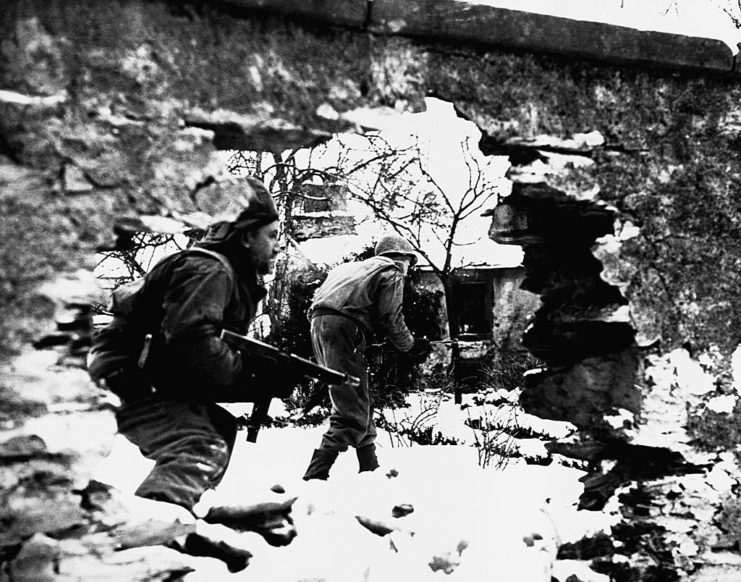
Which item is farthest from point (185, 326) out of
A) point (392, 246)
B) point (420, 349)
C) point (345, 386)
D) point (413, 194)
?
point (413, 194)

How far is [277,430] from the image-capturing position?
8.61 meters

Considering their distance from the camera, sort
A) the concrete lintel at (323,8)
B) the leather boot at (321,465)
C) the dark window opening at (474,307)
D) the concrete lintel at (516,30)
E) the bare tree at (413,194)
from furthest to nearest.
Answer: the dark window opening at (474,307) → the bare tree at (413,194) → the leather boot at (321,465) → the concrete lintel at (516,30) → the concrete lintel at (323,8)

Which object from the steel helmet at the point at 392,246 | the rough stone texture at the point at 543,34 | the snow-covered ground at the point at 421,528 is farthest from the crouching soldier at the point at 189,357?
the steel helmet at the point at 392,246

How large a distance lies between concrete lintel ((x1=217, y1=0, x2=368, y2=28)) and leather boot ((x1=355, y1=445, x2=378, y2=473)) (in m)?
3.31

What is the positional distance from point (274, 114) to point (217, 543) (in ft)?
5.17

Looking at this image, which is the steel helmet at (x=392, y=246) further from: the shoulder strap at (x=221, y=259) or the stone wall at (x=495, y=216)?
the shoulder strap at (x=221, y=259)

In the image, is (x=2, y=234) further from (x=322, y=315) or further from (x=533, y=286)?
(x=322, y=315)

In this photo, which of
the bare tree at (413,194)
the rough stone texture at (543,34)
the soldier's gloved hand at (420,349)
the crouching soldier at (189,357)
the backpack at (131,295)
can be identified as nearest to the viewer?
the rough stone texture at (543,34)

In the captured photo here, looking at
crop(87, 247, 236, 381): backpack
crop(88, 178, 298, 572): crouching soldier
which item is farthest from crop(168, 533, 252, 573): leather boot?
crop(87, 247, 236, 381): backpack

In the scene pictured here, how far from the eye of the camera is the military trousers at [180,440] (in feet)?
11.6

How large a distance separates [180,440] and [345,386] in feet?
7.22

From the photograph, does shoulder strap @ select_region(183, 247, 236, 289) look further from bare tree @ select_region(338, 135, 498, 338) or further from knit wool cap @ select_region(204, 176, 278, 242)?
bare tree @ select_region(338, 135, 498, 338)

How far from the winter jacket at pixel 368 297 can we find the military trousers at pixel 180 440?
2164 millimetres

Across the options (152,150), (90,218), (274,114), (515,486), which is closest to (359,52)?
(274,114)
